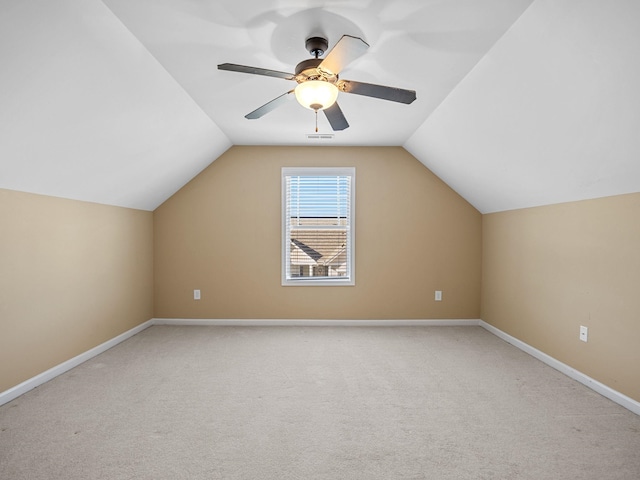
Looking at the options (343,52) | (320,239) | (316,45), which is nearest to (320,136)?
(320,239)

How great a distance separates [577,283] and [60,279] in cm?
430

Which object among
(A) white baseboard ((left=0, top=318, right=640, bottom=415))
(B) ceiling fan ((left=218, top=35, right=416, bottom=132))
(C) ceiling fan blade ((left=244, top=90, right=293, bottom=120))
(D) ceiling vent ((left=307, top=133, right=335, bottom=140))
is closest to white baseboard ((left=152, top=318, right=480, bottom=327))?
(A) white baseboard ((left=0, top=318, right=640, bottom=415))

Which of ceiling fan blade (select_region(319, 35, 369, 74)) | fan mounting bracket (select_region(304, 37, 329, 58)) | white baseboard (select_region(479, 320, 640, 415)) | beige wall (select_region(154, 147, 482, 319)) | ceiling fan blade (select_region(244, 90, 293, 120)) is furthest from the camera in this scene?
beige wall (select_region(154, 147, 482, 319))

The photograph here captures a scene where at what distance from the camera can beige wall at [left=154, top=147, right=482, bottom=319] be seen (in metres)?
4.45

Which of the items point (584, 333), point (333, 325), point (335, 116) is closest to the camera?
point (335, 116)

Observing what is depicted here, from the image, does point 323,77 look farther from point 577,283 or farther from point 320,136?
point 577,283

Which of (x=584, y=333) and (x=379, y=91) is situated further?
(x=584, y=333)

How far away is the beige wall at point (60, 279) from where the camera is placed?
Result: 2.48 metres

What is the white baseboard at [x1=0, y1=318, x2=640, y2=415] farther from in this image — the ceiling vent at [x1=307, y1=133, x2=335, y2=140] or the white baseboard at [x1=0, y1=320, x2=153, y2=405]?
the ceiling vent at [x1=307, y1=133, x2=335, y2=140]

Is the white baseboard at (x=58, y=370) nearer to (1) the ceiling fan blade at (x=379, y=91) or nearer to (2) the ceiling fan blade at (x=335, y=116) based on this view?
(2) the ceiling fan blade at (x=335, y=116)

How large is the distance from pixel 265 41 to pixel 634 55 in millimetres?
1899

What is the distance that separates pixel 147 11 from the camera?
6.10ft

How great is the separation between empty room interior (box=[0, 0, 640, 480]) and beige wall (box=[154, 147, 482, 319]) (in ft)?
0.09

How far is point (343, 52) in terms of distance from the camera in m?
1.71
